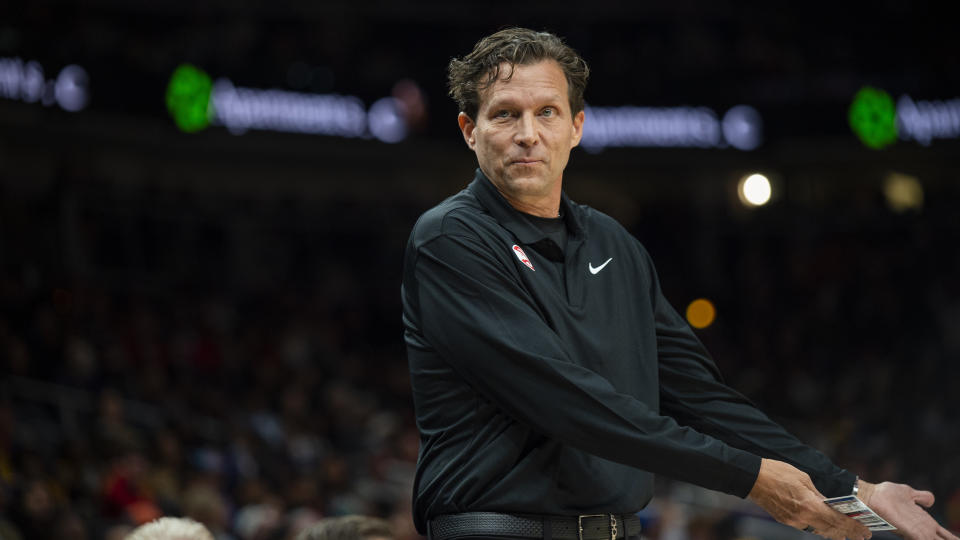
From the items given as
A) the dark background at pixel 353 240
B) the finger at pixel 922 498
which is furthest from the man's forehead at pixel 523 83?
the dark background at pixel 353 240

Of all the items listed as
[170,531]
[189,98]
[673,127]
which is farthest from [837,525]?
[673,127]

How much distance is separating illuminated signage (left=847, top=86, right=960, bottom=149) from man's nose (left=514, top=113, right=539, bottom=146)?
50.8 feet

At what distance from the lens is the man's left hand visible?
7.99 ft

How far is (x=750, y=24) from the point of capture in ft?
64.8

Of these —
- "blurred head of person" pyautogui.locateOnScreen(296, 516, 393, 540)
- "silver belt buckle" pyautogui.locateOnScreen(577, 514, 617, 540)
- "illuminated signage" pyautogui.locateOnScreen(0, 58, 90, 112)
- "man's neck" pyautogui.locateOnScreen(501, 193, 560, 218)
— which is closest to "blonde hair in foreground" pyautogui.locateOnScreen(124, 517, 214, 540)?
"blurred head of person" pyautogui.locateOnScreen(296, 516, 393, 540)

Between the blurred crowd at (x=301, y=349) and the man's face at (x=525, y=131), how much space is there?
5692 mm

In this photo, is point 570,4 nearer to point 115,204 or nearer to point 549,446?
point 115,204

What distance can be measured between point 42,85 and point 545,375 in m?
12.9

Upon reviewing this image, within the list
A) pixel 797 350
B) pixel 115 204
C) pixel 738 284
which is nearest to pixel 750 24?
pixel 738 284

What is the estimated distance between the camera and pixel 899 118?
55.1 ft

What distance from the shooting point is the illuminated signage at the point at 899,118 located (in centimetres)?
1653

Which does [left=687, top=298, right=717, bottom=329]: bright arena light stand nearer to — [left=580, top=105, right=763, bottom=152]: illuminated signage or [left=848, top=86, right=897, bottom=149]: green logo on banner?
[left=580, top=105, right=763, bottom=152]: illuminated signage

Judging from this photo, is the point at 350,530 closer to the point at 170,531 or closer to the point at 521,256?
the point at 170,531

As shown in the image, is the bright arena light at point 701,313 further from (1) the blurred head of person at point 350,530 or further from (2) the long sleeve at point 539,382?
(2) the long sleeve at point 539,382
